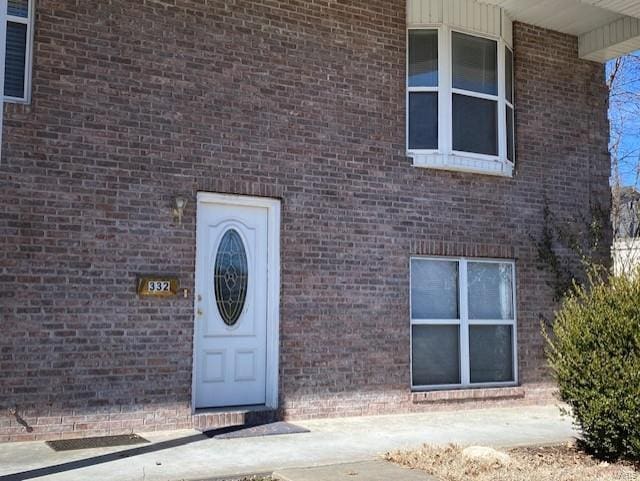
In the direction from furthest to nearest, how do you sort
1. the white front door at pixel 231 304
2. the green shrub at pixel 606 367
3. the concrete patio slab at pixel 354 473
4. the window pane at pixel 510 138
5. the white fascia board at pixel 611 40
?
the white fascia board at pixel 611 40 → the window pane at pixel 510 138 → the white front door at pixel 231 304 → the green shrub at pixel 606 367 → the concrete patio slab at pixel 354 473

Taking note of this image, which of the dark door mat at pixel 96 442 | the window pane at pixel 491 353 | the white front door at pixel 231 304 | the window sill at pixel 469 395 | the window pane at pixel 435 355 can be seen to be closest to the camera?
the dark door mat at pixel 96 442

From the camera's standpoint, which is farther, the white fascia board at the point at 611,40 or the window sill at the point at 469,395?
the white fascia board at the point at 611,40

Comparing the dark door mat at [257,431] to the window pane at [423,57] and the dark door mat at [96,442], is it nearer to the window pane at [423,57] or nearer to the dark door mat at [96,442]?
the dark door mat at [96,442]

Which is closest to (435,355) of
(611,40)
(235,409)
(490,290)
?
(490,290)

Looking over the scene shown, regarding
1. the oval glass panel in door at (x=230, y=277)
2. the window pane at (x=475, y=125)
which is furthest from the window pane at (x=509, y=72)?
the oval glass panel in door at (x=230, y=277)

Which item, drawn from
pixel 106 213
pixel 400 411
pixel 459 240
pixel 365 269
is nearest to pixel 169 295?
pixel 106 213

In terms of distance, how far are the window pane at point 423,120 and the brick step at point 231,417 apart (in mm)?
4137

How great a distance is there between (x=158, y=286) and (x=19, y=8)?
10.8 feet

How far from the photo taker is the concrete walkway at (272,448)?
6.30 metres

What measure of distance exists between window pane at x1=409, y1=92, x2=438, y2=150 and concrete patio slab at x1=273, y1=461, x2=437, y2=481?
5.00 meters

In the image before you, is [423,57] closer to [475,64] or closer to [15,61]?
[475,64]

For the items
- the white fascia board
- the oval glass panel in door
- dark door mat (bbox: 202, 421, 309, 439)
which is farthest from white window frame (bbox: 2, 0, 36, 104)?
the white fascia board

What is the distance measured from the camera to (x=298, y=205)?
30.3ft

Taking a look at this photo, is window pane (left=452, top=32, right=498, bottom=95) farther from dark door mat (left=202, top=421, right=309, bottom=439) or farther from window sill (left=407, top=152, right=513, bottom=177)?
dark door mat (left=202, top=421, right=309, bottom=439)
